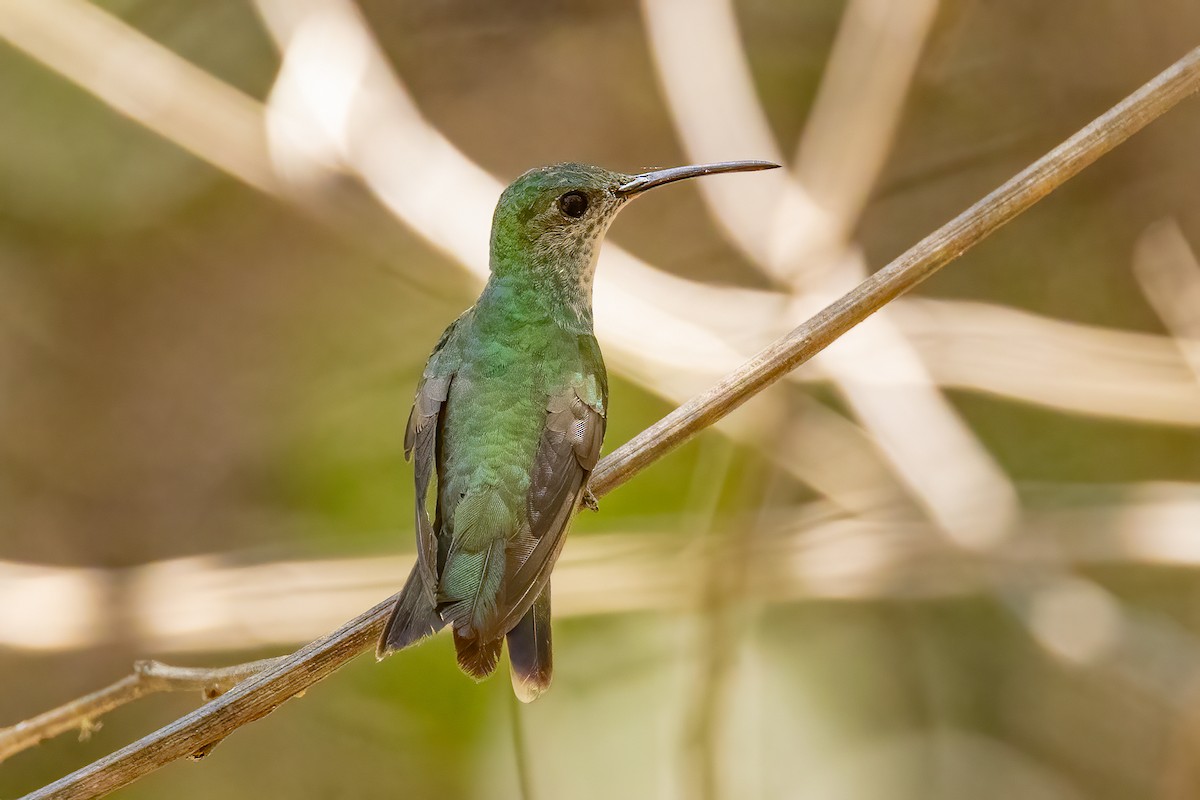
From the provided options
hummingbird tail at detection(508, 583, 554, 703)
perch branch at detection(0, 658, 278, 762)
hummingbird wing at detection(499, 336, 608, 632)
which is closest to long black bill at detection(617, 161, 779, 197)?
hummingbird wing at detection(499, 336, 608, 632)

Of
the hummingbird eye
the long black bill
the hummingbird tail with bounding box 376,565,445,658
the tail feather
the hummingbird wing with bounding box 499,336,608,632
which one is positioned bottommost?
the tail feather

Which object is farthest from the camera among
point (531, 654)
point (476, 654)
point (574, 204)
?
point (574, 204)

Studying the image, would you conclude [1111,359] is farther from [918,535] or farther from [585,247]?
[585,247]

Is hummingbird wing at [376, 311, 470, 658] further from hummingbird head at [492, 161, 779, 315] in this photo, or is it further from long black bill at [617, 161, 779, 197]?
long black bill at [617, 161, 779, 197]

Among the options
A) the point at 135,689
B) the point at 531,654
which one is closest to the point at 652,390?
the point at 531,654

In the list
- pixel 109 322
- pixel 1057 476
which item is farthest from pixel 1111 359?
pixel 109 322

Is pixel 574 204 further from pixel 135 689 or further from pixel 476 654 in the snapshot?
pixel 135 689

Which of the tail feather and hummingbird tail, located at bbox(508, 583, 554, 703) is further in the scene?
hummingbird tail, located at bbox(508, 583, 554, 703)
